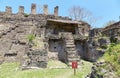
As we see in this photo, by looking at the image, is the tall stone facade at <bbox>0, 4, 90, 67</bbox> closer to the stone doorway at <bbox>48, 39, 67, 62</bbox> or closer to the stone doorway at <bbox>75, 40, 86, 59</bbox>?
the stone doorway at <bbox>48, 39, 67, 62</bbox>

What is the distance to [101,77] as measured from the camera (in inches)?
363

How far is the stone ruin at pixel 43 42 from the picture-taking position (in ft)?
62.4

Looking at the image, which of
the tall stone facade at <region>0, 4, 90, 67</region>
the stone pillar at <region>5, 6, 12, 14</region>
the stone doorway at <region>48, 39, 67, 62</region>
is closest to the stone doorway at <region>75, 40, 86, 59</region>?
the tall stone facade at <region>0, 4, 90, 67</region>

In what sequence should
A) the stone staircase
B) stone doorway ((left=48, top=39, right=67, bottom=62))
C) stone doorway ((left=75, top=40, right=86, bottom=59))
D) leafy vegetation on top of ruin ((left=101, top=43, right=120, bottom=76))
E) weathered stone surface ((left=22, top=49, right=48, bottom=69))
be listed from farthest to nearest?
1. stone doorway ((left=75, top=40, right=86, bottom=59))
2. stone doorway ((left=48, top=39, right=67, bottom=62))
3. the stone staircase
4. weathered stone surface ((left=22, top=49, right=48, bottom=69))
5. leafy vegetation on top of ruin ((left=101, top=43, right=120, bottom=76))

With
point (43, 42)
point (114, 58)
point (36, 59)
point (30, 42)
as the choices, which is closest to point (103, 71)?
point (114, 58)

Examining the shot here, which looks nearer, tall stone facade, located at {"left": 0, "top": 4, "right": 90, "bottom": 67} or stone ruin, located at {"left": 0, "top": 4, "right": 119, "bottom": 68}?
tall stone facade, located at {"left": 0, "top": 4, "right": 90, "bottom": 67}

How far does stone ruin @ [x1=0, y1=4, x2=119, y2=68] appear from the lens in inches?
749

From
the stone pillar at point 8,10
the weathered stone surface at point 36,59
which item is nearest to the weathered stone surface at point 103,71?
the weathered stone surface at point 36,59

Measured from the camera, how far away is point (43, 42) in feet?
73.4

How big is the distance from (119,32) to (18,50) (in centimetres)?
1050

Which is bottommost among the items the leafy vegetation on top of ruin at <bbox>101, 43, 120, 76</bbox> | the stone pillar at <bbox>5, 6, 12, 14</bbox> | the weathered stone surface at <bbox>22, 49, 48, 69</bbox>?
the weathered stone surface at <bbox>22, 49, 48, 69</bbox>

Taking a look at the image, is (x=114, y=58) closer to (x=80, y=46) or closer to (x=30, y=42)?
(x=30, y=42)

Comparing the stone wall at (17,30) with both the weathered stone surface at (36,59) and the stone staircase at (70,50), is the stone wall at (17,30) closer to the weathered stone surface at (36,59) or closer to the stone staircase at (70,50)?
the stone staircase at (70,50)

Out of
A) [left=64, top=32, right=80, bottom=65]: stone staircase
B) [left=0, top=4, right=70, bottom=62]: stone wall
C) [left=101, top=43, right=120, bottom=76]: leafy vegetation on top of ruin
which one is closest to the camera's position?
[left=101, top=43, right=120, bottom=76]: leafy vegetation on top of ruin
